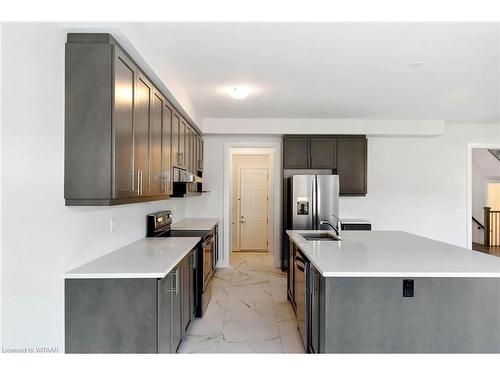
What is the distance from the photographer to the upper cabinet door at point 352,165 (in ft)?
16.8

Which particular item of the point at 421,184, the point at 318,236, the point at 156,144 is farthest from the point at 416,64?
the point at 421,184

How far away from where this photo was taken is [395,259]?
2.22 m

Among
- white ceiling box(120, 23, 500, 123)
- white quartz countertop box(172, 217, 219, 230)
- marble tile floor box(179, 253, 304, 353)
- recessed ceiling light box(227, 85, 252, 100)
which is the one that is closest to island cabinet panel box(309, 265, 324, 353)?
marble tile floor box(179, 253, 304, 353)

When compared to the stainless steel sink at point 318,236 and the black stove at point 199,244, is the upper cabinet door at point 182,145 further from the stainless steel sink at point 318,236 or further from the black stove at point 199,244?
the stainless steel sink at point 318,236

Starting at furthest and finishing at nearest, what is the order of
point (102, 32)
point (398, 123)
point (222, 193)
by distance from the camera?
point (222, 193), point (398, 123), point (102, 32)

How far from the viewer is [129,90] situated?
2.07m

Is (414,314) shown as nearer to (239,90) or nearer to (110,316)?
(110,316)

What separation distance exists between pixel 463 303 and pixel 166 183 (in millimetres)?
2414

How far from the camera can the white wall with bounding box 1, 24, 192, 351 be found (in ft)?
4.53

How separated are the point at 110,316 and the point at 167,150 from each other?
1.59 meters

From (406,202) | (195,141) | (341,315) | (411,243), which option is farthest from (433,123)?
(341,315)

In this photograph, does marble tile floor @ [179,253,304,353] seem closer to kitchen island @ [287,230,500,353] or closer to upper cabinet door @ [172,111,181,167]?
kitchen island @ [287,230,500,353]

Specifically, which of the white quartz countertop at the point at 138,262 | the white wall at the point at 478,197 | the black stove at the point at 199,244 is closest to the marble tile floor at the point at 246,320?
the black stove at the point at 199,244

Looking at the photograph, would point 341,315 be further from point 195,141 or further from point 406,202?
point 406,202
